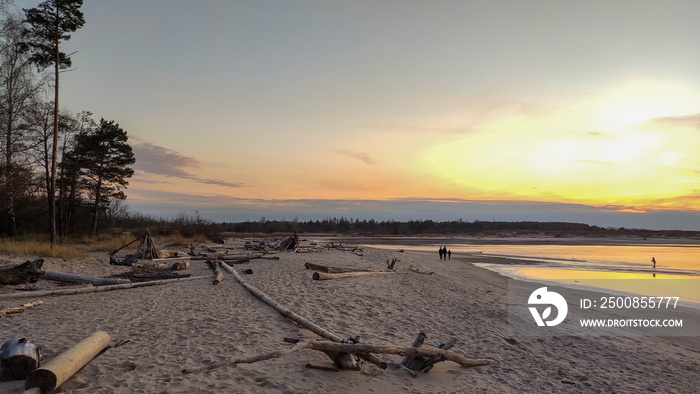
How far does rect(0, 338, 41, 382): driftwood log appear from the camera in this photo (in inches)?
186

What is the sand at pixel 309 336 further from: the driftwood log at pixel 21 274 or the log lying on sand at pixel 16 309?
the driftwood log at pixel 21 274

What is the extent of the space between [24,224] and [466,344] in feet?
116

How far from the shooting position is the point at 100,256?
2064cm

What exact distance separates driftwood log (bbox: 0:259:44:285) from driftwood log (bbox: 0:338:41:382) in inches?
336

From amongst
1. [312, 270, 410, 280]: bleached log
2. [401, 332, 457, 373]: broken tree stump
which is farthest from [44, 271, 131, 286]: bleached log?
[401, 332, 457, 373]: broken tree stump

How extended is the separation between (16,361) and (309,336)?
177 inches

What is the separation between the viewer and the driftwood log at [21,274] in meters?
11.2

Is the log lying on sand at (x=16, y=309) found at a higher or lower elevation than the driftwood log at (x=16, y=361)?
lower

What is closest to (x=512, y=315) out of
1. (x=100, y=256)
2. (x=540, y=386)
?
(x=540, y=386)

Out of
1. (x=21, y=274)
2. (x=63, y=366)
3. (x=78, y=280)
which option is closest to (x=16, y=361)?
(x=63, y=366)

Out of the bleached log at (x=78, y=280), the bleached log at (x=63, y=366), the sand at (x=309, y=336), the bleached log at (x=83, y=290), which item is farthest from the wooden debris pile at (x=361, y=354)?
the bleached log at (x=78, y=280)

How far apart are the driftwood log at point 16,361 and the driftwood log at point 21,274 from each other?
28.0 feet

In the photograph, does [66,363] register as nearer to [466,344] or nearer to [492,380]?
[492,380]

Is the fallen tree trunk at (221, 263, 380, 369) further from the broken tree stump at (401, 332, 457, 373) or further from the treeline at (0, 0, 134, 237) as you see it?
the treeline at (0, 0, 134, 237)
